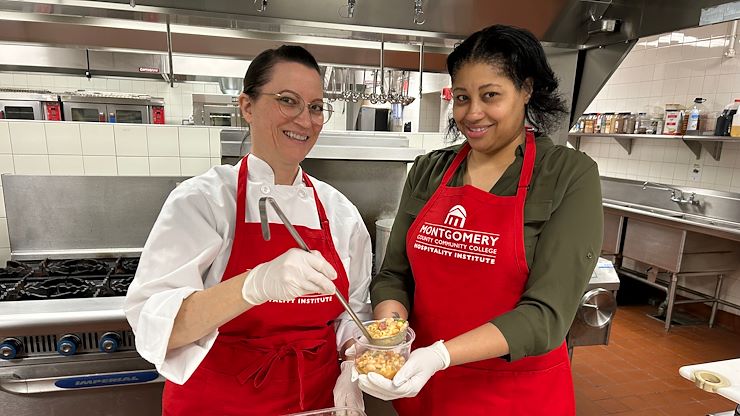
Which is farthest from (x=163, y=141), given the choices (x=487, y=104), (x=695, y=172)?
(x=695, y=172)

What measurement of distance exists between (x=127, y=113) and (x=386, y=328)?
6.61 meters

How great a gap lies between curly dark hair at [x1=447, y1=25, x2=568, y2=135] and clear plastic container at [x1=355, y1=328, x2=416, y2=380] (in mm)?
720

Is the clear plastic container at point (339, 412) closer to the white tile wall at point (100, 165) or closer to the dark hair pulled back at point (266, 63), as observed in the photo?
the dark hair pulled back at point (266, 63)

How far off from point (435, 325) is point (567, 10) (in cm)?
145

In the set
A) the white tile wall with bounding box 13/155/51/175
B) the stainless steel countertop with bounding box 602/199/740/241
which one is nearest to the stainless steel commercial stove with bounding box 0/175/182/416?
the white tile wall with bounding box 13/155/51/175

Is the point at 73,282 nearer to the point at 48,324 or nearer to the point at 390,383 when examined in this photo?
the point at 48,324

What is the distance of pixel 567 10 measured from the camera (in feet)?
6.12

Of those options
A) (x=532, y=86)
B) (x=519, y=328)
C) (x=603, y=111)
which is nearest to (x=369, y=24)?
(x=532, y=86)

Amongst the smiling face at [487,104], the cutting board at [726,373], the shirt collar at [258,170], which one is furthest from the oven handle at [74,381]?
the cutting board at [726,373]

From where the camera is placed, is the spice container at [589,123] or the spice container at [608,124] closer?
the spice container at [608,124]

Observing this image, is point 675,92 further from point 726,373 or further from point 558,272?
point 558,272

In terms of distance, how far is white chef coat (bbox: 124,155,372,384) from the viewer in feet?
3.20

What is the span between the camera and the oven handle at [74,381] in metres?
1.55

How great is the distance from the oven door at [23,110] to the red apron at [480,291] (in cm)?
634
